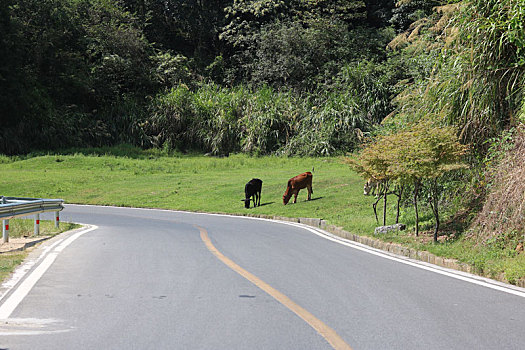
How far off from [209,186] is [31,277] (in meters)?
21.4

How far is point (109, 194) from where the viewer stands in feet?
102

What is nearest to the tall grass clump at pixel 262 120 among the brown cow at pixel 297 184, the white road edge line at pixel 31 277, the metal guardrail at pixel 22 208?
the brown cow at pixel 297 184

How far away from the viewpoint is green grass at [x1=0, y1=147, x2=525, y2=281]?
1274 centimetres

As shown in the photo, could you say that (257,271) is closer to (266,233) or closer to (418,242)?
(418,242)

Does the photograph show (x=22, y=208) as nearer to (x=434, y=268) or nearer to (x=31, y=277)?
(x=31, y=277)

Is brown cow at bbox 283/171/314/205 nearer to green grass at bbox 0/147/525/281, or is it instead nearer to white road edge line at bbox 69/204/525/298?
green grass at bbox 0/147/525/281

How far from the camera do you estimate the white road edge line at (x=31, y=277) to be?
722 centimetres

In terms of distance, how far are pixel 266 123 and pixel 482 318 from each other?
37641 millimetres

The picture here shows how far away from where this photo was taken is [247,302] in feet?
24.8

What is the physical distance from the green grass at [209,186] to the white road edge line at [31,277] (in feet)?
21.9

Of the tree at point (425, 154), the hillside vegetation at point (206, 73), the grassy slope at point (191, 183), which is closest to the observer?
the tree at point (425, 154)

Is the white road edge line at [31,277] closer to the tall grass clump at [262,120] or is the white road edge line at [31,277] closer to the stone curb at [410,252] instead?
the stone curb at [410,252]

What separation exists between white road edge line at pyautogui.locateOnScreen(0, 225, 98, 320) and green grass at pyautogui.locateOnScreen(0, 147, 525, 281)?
6665 millimetres

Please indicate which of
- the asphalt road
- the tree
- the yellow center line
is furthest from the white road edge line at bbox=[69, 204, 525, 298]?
the yellow center line
